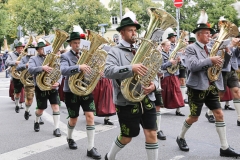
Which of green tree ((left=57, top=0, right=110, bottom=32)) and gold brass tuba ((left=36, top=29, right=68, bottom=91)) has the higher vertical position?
green tree ((left=57, top=0, right=110, bottom=32))

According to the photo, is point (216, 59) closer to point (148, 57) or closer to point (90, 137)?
point (148, 57)

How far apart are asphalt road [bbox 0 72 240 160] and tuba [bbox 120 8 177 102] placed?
1.56 m

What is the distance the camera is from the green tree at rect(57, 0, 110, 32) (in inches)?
1580

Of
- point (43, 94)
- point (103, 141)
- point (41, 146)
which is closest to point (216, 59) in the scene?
point (103, 141)

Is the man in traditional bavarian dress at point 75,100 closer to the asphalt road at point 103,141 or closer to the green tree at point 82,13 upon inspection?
the asphalt road at point 103,141

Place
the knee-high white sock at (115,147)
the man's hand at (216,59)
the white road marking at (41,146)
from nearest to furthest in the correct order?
the knee-high white sock at (115,147)
the man's hand at (216,59)
the white road marking at (41,146)

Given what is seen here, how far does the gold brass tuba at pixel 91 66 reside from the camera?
5.51 metres

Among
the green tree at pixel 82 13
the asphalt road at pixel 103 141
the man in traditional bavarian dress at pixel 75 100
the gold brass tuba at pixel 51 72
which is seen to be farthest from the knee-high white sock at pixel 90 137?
the green tree at pixel 82 13

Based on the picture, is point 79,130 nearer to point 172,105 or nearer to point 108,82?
point 108,82

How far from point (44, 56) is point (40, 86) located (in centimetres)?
63

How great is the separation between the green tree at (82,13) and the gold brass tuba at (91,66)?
35.0 metres

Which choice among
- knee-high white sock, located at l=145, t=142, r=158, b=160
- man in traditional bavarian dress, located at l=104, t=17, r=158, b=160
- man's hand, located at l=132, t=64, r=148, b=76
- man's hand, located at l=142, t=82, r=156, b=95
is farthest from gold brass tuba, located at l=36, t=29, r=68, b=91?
knee-high white sock, located at l=145, t=142, r=158, b=160

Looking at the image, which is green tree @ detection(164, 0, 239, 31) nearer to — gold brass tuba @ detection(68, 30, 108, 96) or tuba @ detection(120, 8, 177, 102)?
gold brass tuba @ detection(68, 30, 108, 96)

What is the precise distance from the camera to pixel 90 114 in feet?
18.4
